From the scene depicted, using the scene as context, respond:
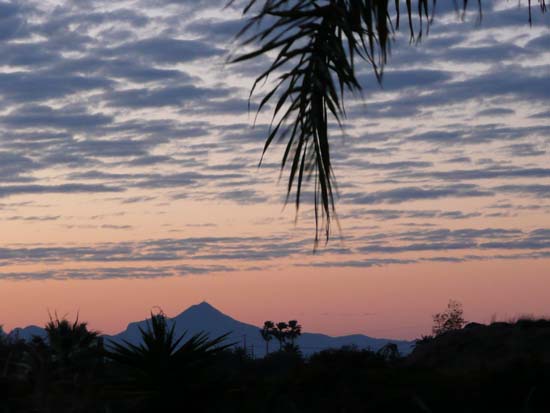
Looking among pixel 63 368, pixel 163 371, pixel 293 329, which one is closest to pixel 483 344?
pixel 63 368

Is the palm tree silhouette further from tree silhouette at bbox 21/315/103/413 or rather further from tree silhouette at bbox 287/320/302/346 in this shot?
tree silhouette at bbox 21/315/103/413

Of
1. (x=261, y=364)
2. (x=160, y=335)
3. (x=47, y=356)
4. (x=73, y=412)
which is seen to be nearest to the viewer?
(x=73, y=412)

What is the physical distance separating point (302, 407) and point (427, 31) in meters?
12.5

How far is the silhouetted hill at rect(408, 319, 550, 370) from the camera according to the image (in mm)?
31917

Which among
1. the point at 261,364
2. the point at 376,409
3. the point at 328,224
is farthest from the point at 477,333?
the point at 328,224

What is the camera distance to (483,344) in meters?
33.5

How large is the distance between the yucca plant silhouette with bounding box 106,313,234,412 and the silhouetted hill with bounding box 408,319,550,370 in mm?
13785

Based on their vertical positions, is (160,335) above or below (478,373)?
above

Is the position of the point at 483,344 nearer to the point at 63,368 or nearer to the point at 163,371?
the point at 63,368

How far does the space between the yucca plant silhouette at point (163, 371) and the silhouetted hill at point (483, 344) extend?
13785 mm

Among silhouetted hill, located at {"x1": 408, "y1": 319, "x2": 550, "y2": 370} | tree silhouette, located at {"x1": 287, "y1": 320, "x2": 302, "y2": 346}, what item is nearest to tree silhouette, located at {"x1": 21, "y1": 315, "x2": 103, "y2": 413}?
silhouetted hill, located at {"x1": 408, "y1": 319, "x2": 550, "y2": 370}

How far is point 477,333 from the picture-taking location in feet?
114

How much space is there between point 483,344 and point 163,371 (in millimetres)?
17807

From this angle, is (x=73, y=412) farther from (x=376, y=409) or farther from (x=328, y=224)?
(x=328, y=224)
